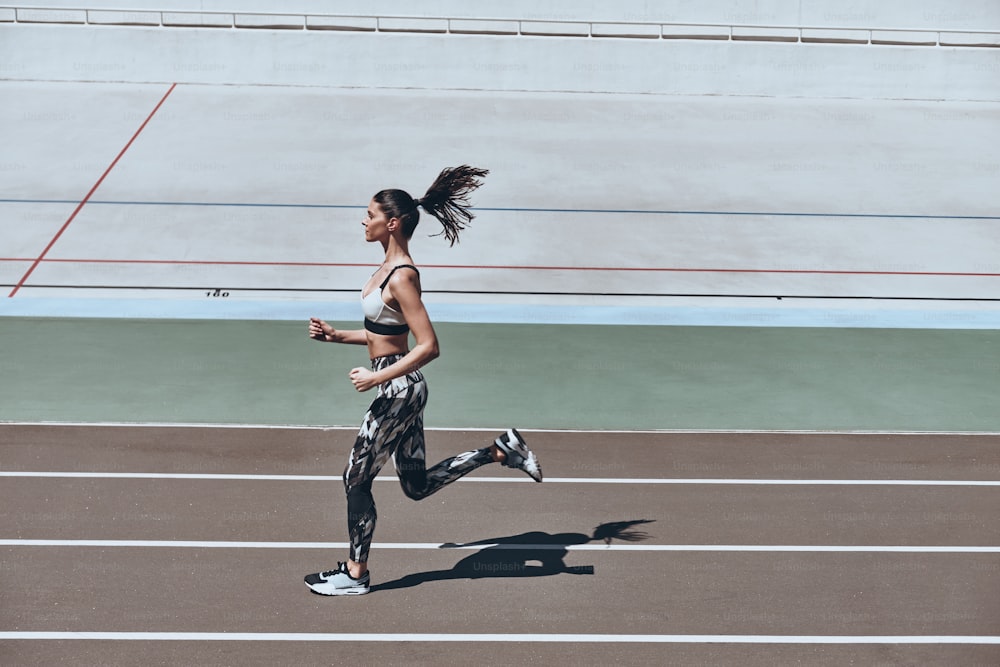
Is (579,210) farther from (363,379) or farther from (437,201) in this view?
(363,379)

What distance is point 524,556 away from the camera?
731cm

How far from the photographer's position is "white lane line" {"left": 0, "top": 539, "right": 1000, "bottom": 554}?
7.39m

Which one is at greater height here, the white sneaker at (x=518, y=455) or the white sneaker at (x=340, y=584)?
the white sneaker at (x=518, y=455)

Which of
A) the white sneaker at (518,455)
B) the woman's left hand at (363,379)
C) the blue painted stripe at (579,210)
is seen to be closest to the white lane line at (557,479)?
the white sneaker at (518,455)

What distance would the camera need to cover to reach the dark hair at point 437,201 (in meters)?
6.52

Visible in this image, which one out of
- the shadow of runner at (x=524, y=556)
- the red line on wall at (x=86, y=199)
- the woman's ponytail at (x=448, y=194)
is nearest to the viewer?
the woman's ponytail at (x=448, y=194)

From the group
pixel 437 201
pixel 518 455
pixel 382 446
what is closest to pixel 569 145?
pixel 437 201

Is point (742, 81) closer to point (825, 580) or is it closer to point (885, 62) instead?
point (885, 62)

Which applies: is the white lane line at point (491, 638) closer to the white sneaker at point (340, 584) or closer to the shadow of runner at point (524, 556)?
the white sneaker at point (340, 584)

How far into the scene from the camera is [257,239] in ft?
51.5

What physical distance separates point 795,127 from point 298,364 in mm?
13428

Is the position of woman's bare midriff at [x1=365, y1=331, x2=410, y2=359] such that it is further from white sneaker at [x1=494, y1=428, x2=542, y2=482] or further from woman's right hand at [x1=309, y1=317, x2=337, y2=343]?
white sneaker at [x1=494, y1=428, x2=542, y2=482]

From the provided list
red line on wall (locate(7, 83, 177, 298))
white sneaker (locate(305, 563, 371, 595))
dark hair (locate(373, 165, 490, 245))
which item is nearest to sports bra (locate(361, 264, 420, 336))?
dark hair (locate(373, 165, 490, 245))

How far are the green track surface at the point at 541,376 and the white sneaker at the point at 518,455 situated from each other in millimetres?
3009
